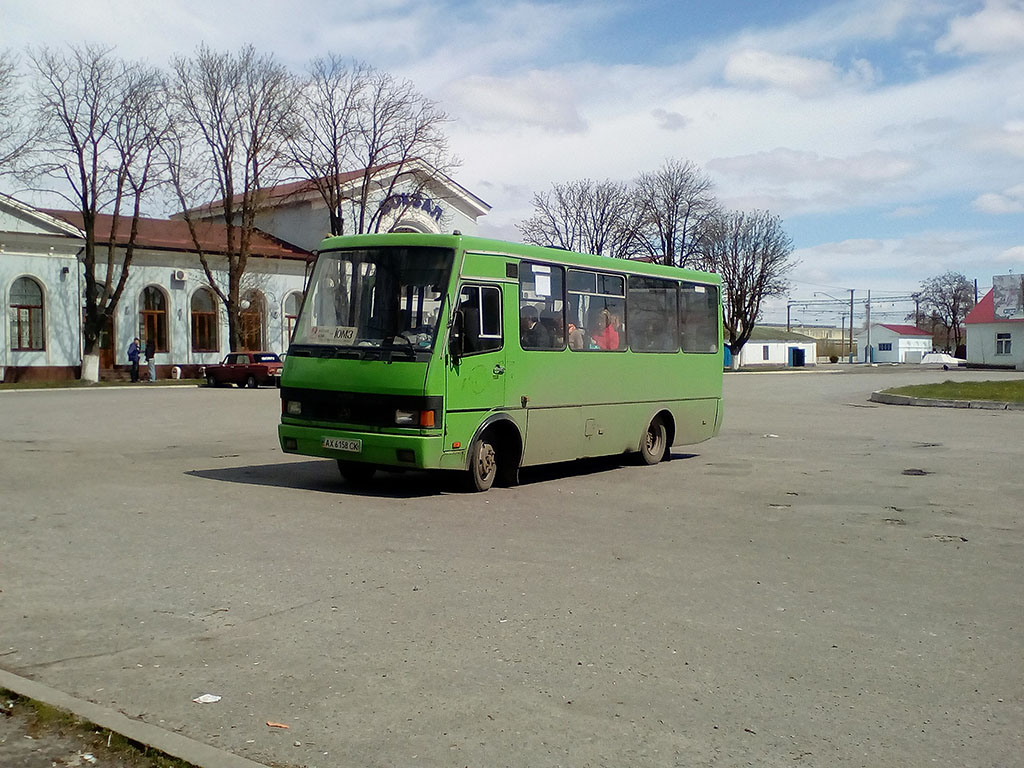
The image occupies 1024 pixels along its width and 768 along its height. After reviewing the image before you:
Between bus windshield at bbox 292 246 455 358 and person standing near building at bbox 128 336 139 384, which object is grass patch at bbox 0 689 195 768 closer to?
bus windshield at bbox 292 246 455 358

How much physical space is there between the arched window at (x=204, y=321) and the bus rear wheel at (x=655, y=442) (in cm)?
4174

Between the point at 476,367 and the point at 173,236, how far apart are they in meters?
47.5

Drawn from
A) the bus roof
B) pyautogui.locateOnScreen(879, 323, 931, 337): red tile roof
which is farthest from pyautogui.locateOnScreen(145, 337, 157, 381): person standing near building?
pyautogui.locateOnScreen(879, 323, 931, 337): red tile roof

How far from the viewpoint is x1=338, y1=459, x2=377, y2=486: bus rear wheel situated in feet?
41.6

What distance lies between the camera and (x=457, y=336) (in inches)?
454

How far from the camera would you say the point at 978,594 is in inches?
281

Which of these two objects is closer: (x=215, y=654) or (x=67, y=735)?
(x=67, y=735)

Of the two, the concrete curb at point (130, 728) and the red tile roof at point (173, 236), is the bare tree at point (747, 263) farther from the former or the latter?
the concrete curb at point (130, 728)

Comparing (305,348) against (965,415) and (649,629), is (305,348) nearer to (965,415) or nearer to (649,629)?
(649,629)

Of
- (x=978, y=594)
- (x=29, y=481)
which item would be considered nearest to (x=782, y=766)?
(x=978, y=594)

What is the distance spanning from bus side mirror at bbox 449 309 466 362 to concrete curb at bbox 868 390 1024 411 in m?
21.5

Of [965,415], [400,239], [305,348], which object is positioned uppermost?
[400,239]

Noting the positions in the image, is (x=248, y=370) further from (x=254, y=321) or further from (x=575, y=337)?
(x=575, y=337)

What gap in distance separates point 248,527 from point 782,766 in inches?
246
